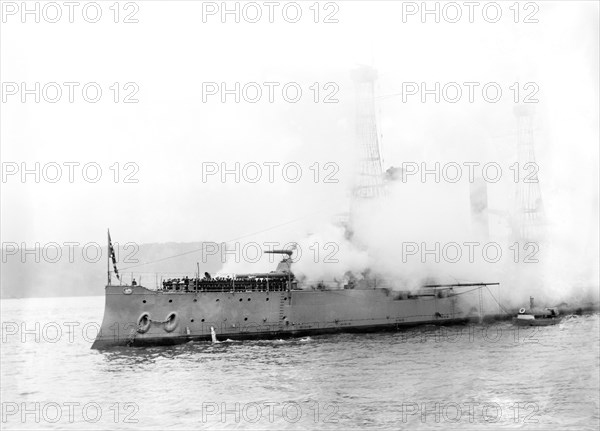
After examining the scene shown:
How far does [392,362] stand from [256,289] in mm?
12172

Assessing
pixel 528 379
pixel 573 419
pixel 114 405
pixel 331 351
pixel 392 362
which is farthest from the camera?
pixel 331 351

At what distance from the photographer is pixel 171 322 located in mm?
38781

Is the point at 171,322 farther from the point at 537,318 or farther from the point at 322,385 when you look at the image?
the point at 537,318

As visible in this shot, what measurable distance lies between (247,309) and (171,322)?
471 centimetres

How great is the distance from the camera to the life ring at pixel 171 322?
38719 mm

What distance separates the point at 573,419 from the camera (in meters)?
20.4

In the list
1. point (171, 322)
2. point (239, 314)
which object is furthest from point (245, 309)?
point (171, 322)

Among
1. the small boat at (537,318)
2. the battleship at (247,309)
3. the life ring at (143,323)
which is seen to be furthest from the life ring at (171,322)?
the small boat at (537,318)

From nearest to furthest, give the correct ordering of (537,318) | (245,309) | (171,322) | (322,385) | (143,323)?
(322,385)
(143,323)
(171,322)
(245,309)
(537,318)

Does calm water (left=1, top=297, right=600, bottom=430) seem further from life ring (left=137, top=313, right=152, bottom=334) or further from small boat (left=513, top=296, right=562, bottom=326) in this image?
small boat (left=513, top=296, right=562, bottom=326)

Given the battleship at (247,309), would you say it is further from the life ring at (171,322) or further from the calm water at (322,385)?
the calm water at (322,385)

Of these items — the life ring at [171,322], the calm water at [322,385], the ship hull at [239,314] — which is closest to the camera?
the calm water at [322,385]

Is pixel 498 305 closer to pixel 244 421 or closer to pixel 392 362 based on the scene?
pixel 392 362

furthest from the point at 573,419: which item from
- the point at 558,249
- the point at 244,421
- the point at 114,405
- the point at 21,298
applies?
the point at 21,298
